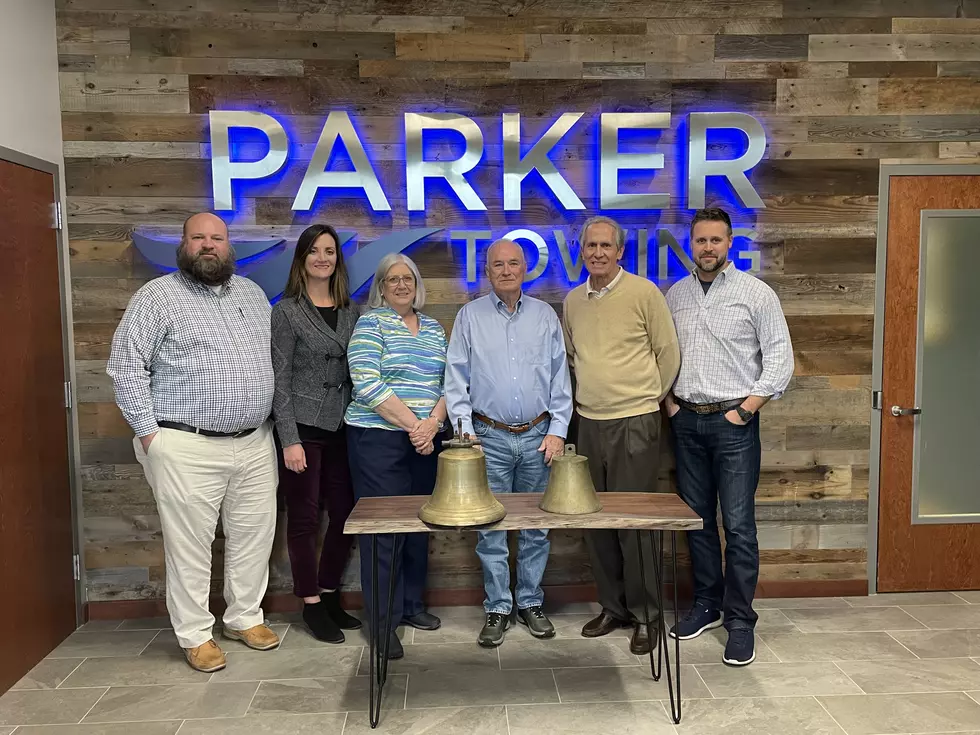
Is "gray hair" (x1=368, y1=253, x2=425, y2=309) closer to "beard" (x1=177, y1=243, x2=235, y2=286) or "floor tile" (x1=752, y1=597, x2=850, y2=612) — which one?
"beard" (x1=177, y1=243, x2=235, y2=286)

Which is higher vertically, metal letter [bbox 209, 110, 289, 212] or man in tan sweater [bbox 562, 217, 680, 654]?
metal letter [bbox 209, 110, 289, 212]

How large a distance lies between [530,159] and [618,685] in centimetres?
229

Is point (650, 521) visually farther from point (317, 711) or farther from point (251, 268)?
point (251, 268)

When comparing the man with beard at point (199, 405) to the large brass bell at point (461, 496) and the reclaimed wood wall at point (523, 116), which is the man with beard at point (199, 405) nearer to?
the reclaimed wood wall at point (523, 116)

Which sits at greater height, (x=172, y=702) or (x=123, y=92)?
(x=123, y=92)

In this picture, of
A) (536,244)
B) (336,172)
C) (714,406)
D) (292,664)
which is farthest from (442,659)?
(336,172)

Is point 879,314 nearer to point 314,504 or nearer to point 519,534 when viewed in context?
point 519,534

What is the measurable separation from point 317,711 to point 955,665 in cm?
249

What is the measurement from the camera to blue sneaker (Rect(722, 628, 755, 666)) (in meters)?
2.99

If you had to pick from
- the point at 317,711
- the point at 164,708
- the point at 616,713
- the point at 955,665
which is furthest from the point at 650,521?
the point at 164,708

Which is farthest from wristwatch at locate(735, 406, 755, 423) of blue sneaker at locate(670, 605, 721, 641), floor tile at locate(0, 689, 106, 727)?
floor tile at locate(0, 689, 106, 727)

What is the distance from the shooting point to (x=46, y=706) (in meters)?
2.73

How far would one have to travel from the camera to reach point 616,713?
8.64ft

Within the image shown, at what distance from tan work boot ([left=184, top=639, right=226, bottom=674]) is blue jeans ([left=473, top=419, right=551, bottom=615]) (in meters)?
1.12
